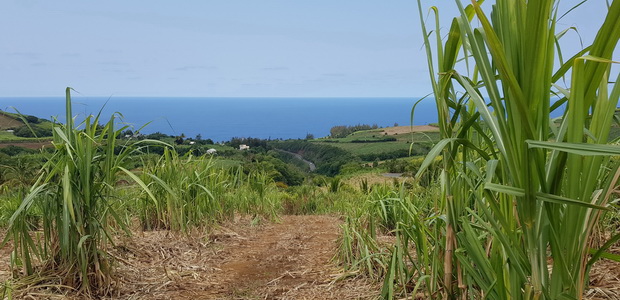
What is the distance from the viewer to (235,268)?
137 inches

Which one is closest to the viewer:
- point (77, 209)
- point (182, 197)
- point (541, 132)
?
point (541, 132)

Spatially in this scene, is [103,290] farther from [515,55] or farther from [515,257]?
[515,55]

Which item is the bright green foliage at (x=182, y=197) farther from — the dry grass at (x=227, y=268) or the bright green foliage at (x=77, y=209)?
the bright green foliage at (x=77, y=209)

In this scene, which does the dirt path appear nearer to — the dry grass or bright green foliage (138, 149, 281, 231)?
the dry grass

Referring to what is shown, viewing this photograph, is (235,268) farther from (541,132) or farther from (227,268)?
(541,132)

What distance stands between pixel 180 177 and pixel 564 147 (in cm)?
386

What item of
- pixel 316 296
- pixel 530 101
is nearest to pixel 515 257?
pixel 530 101

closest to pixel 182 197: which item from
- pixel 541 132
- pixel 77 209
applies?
pixel 77 209

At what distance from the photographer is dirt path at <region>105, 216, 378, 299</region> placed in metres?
2.75

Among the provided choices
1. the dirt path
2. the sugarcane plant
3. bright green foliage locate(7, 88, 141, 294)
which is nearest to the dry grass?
the dirt path

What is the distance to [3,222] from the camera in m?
4.43

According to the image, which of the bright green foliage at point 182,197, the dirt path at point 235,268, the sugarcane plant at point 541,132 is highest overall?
the sugarcane plant at point 541,132

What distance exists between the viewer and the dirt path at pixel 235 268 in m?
2.75

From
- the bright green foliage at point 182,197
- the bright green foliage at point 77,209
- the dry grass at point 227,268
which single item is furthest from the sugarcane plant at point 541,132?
the bright green foliage at point 182,197
